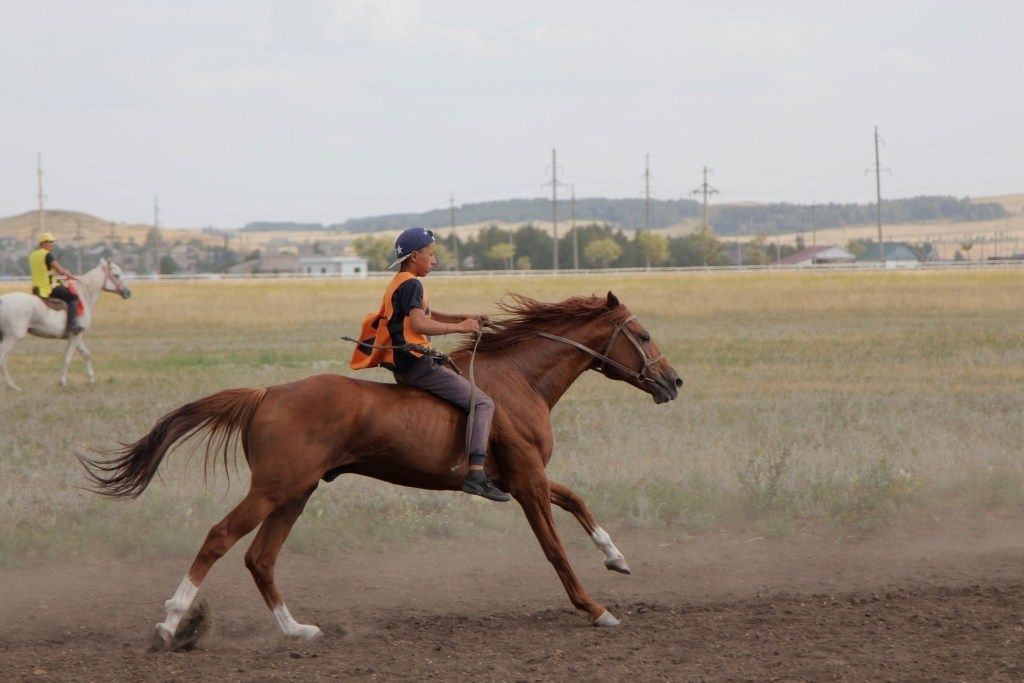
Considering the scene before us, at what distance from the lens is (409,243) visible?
25.9 ft

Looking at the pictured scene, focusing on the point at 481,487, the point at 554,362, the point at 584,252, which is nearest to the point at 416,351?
the point at 481,487

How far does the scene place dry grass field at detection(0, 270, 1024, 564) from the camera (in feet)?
34.1

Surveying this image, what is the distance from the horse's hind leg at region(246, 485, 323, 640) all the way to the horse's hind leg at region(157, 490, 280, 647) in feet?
1.20

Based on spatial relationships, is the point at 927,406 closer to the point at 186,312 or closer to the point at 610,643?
the point at 610,643

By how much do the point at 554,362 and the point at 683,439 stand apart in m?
5.81

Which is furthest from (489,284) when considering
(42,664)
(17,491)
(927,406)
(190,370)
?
(42,664)

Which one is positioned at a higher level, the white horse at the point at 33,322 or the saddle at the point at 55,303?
the saddle at the point at 55,303

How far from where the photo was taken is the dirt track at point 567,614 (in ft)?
22.5

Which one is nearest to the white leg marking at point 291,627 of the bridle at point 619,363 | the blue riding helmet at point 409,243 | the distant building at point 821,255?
the blue riding helmet at point 409,243

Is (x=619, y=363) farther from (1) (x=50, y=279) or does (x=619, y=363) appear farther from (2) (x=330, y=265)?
(2) (x=330, y=265)

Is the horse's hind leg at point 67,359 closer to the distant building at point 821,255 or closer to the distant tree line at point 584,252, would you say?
the distant tree line at point 584,252

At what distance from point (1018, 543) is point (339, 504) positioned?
218 inches

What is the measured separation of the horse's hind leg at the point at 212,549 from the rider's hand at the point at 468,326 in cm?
155

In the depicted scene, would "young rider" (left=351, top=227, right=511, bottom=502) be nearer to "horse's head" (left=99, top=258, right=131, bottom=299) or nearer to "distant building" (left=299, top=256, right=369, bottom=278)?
"horse's head" (left=99, top=258, right=131, bottom=299)
